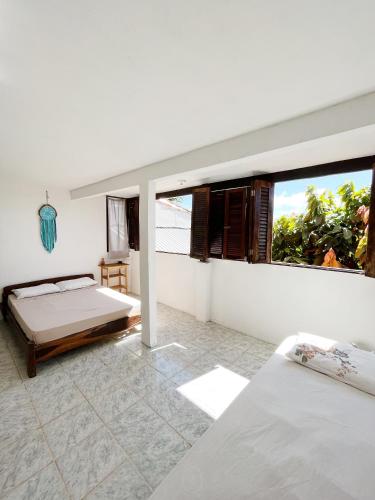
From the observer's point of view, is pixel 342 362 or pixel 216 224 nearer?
pixel 342 362

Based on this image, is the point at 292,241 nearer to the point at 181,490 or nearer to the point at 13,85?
the point at 181,490

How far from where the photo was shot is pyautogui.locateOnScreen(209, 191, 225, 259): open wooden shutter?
3.36 metres

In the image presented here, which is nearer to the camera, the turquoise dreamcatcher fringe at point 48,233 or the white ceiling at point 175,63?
the white ceiling at point 175,63

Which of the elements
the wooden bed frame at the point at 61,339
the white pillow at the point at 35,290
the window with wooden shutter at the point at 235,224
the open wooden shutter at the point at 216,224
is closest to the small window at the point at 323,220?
the window with wooden shutter at the point at 235,224

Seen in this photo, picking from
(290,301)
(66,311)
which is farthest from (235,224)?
(66,311)

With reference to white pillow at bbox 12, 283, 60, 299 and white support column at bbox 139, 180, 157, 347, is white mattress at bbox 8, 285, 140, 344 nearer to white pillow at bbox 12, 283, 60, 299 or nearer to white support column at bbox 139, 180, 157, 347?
white pillow at bbox 12, 283, 60, 299

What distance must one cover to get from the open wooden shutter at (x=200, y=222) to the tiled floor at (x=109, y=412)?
4.52 ft

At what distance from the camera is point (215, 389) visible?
7.15ft

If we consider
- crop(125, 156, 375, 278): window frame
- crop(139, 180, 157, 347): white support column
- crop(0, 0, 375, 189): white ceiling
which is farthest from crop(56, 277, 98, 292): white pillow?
crop(0, 0, 375, 189): white ceiling

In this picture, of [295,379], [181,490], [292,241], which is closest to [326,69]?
[295,379]

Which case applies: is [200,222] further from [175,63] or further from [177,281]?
[175,63]

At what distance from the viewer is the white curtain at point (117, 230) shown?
499 cm

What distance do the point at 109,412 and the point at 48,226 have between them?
11.5 ft

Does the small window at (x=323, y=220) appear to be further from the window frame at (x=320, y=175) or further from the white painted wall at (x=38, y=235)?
the white painted wall at (x=38, y=235)
